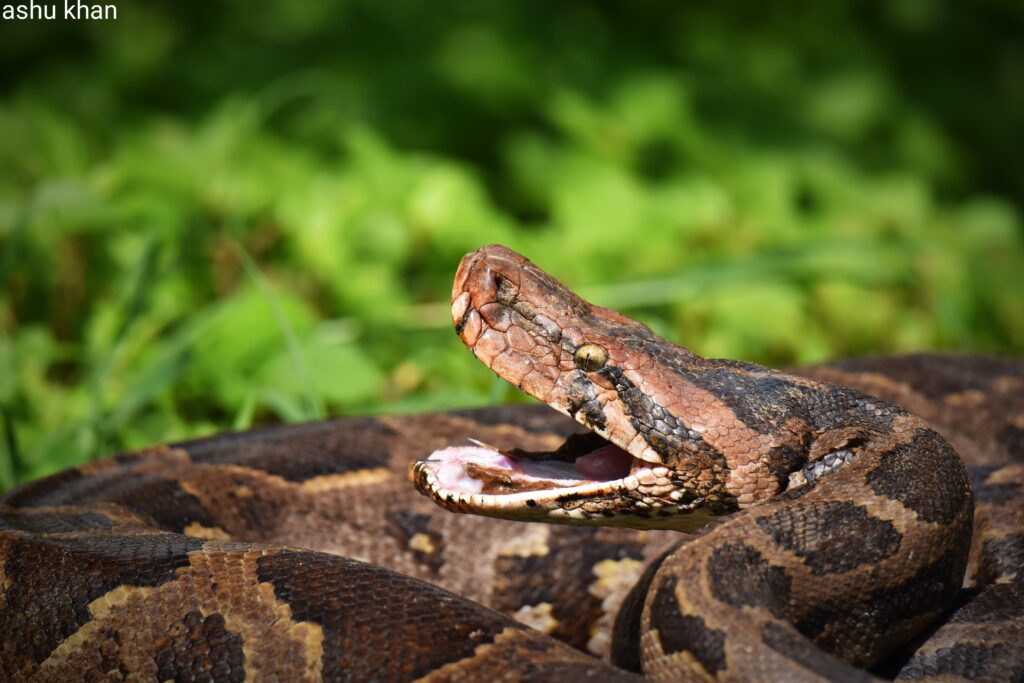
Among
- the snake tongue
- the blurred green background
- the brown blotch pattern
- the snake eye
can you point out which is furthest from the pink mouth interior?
the blurred green background

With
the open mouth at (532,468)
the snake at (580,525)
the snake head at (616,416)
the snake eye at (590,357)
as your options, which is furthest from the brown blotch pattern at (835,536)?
the snake eye at (590,357)

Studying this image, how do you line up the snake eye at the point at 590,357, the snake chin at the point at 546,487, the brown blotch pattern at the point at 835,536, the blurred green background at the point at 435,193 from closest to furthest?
the brown blotch pattern at the point at 835,536
the snake chin at the point at 546,487
the snake eye at the point at 590,357
the blurred green background at the point at 435,193

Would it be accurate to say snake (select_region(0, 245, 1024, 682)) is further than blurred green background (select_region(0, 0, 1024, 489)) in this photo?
No

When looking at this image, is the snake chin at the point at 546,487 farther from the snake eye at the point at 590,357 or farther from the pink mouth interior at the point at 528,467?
the snake eye at the point at 590,357

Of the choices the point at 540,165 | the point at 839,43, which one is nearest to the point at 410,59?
the point at 540,165

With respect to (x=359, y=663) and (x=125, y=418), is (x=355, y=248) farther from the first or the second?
(x=359, y=663)

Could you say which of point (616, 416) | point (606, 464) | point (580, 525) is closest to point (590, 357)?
point (616, 416)

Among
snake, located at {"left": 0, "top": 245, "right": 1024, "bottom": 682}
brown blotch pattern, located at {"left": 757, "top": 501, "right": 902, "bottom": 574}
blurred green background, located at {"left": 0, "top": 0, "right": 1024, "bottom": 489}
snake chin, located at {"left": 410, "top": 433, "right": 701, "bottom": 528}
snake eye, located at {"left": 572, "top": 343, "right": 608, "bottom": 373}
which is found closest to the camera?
snake, located at {"left": 0, "top": 245, "right": 1024, "bottom": 682}

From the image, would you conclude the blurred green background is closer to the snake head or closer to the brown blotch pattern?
the snake head

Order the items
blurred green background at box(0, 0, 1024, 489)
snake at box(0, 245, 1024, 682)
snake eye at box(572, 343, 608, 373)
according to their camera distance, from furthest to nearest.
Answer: blurred green background at box(0, 0, 1024, 489)
snake eye at box(572, 343, 608, 373)
snake at box(0, 245, 1024, 682)
